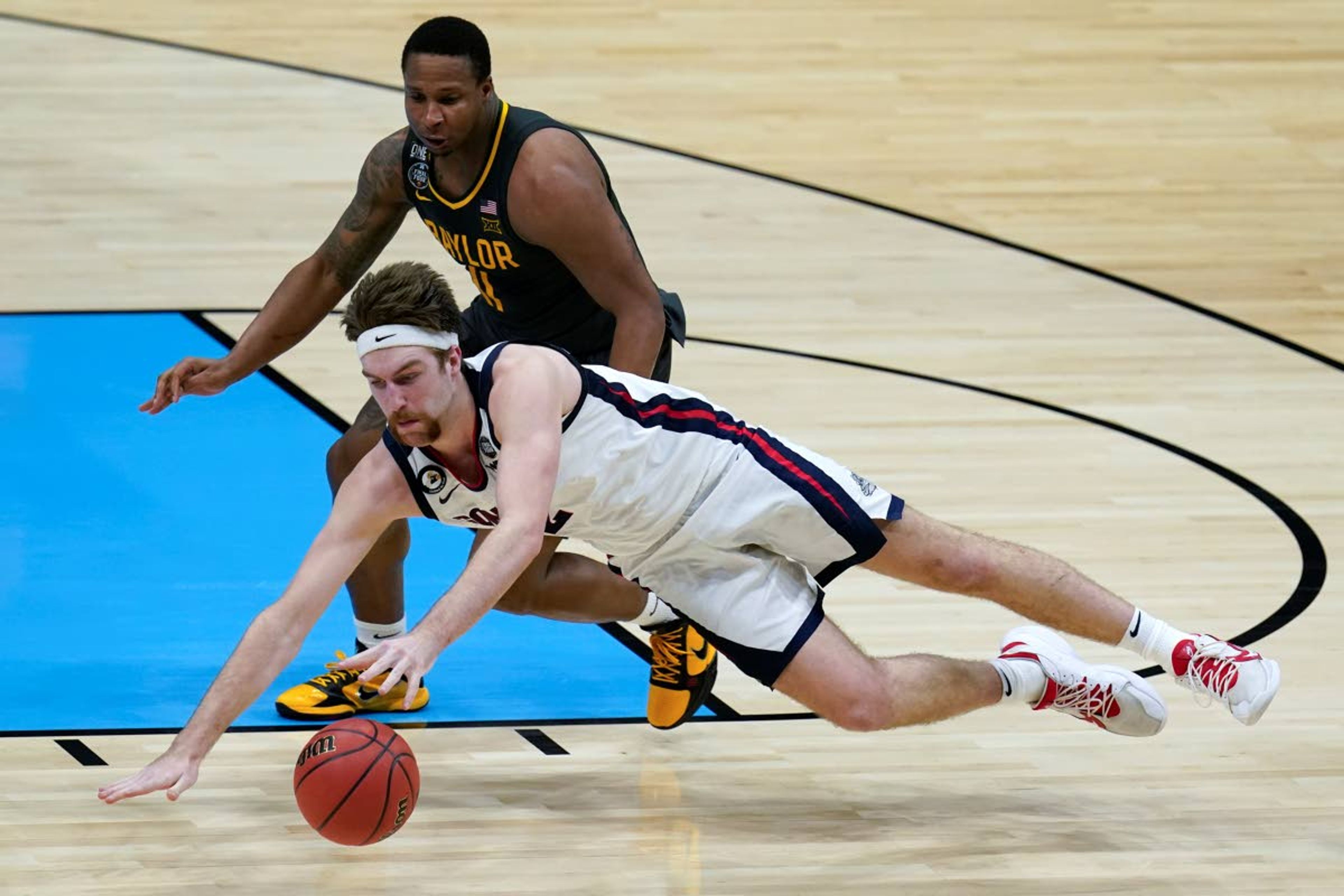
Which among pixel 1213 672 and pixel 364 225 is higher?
pixel 364 225

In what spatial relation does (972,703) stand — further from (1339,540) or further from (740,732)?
(1339,540)

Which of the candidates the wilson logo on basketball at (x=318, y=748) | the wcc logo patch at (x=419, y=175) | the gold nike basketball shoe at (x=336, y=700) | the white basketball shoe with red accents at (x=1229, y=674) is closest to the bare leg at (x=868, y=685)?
the white basketball shoe with red accents at (x=1229, y=674)

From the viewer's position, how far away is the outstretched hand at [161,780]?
4324 mm

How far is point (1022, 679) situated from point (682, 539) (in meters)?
0.93

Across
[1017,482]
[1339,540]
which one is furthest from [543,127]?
[1339,540]

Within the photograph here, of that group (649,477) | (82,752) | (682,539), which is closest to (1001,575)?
(682,539)

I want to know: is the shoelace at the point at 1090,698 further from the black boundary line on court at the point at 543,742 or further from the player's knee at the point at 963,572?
the black boundary line on court at the point at 543,742

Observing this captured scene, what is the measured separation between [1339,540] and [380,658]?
4.10m

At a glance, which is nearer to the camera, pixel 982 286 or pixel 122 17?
pixel 982 286

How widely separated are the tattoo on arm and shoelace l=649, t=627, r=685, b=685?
1220mm

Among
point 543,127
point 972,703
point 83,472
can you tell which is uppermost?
point 543,127

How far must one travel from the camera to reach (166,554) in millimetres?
6855

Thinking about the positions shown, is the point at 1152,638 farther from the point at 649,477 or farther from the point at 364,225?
the point at 364,225

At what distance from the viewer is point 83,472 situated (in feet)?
24.6
